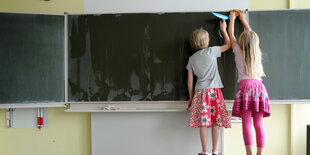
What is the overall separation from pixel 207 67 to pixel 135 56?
795 mm

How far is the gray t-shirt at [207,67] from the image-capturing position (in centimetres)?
259

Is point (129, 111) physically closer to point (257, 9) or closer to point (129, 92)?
point (129, 92)

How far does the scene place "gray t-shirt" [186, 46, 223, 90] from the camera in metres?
2.59

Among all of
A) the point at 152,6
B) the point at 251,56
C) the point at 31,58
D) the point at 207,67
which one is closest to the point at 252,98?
the point at 251,56

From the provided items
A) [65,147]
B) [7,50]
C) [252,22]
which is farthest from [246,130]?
[7,50]

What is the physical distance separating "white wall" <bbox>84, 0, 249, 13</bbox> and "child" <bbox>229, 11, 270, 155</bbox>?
2.07 ft

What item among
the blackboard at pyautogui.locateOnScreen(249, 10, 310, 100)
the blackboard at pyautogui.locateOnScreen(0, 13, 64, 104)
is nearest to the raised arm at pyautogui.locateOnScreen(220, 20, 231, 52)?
the blackboard at pyautogui.locateOnScreen(249, 10, 310, 100)

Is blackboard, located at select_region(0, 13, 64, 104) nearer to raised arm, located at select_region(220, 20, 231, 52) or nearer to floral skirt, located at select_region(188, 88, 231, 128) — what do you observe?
floral skirt, located at select_region(188, 88, 231, 128)

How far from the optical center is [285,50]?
2691mm

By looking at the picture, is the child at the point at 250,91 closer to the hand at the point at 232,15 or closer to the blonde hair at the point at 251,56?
the blonde hair at the point at 251,56

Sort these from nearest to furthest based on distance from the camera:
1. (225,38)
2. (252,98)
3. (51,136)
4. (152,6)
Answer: (252,98)
(225,38)
(152,6)
(51,136)

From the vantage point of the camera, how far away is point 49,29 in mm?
2766

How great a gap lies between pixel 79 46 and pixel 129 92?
77cm

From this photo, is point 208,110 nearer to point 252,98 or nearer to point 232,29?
point 252,98
